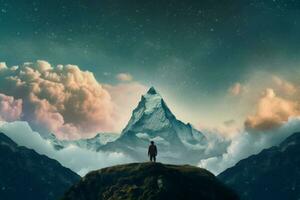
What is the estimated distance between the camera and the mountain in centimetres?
16298

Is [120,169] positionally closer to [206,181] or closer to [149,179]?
[149,179]

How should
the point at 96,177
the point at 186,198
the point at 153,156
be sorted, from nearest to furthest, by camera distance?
1. the point at 153,156
2. the point at 186,198
3. the point at 96,177

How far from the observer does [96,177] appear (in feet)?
607

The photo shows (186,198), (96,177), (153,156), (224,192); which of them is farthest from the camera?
(96,177)

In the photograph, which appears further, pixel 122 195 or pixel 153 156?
pixel 122 195

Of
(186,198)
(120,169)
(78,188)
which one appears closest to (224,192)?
(186,198)

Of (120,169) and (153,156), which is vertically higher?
(120,169)

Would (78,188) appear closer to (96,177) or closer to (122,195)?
(96,177)

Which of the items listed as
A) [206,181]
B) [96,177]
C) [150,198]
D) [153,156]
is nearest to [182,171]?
[206,181]

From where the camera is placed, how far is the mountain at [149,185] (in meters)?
163

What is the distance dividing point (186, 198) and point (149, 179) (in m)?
16.4

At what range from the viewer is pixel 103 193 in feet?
572

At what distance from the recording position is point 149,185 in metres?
166

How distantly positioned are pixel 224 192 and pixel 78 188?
192 ft
